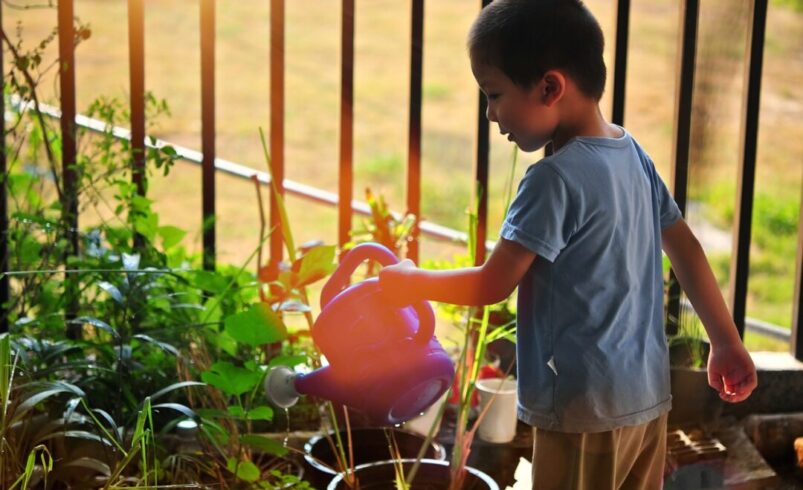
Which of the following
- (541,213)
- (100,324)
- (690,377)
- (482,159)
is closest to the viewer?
(541,213)

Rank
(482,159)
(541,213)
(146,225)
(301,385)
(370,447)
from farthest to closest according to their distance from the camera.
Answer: (482,159) → (146,225) → (370,447) → (301,385) → (541,213)

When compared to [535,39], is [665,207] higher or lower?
lower

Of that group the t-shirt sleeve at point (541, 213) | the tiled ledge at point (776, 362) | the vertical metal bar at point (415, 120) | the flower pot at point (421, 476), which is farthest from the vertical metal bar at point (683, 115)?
the t-shirt sleeve at point (541, 213)

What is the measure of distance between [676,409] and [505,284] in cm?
133

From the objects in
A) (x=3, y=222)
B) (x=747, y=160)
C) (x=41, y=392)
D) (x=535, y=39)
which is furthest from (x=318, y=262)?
(x=747, y=160)

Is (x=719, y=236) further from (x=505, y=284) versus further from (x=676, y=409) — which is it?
(x=505, y=284)

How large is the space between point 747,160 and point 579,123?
51.0 inches

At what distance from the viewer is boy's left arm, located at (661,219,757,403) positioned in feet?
6.47

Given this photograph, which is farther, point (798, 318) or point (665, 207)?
point (798, 318)

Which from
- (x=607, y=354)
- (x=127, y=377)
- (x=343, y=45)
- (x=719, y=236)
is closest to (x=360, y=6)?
(x=719, y=236)

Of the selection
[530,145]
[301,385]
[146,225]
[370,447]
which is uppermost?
[530,145]

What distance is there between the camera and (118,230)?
8.79ft

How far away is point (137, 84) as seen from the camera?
2.78m

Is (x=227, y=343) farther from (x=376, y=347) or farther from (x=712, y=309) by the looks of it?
(x=712, y=309)
